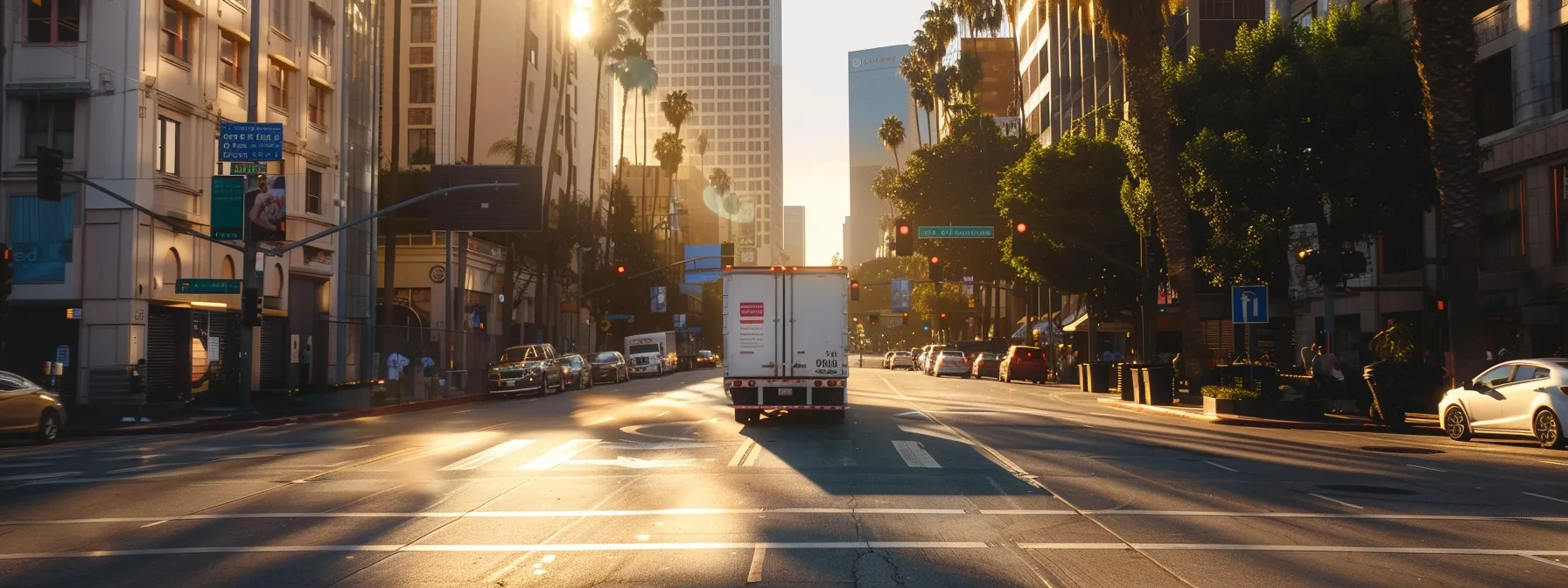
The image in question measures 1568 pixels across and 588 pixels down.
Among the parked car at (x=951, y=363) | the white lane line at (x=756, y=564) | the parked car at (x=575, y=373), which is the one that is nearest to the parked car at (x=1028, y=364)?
the parked car at (x=951, y=363)

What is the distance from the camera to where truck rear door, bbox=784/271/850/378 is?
79.4 feet

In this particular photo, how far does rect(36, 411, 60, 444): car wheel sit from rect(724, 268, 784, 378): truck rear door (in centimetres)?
1313

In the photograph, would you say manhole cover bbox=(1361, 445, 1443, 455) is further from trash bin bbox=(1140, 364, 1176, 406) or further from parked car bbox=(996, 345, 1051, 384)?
parked car bbox=(996, 345, 1051, 384)

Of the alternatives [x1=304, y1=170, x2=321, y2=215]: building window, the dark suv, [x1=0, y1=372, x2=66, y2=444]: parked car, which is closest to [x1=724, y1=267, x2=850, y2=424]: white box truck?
[x1=0, y1=372, x2=66, y2=444]: parked car

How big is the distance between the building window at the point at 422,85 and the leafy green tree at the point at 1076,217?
32490 millimetres

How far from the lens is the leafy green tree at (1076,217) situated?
5019cm

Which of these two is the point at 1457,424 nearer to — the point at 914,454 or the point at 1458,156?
the point at 1458,156

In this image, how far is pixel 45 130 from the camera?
32781 millimetres

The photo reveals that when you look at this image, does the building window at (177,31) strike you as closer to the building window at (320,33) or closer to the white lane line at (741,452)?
the building window at (320,33)

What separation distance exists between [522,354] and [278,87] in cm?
1205

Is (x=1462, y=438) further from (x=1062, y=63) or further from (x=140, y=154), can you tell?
(x=1062, y=63)

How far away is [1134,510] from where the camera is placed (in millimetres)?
12469

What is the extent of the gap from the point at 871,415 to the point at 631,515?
53.1ft

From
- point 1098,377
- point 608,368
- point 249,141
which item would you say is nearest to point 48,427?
point 249,141
